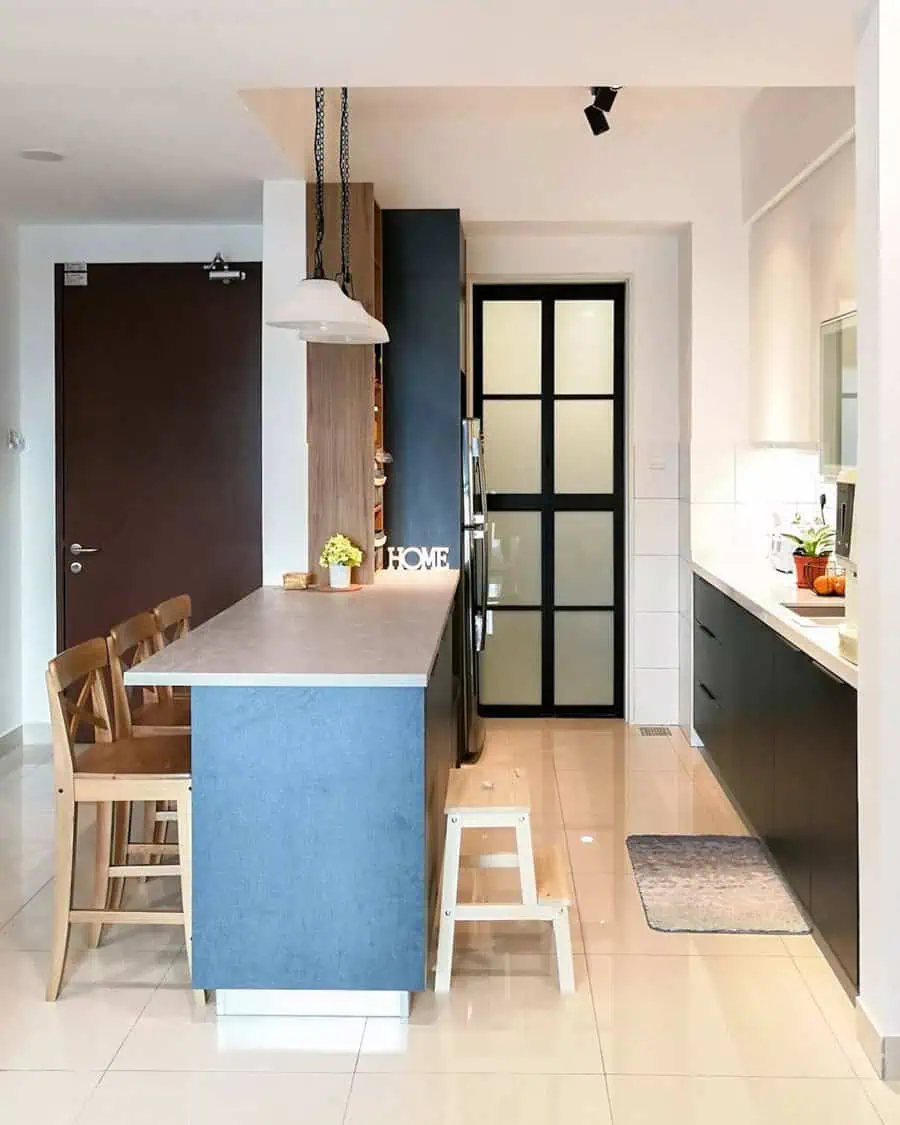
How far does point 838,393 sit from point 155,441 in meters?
3.09

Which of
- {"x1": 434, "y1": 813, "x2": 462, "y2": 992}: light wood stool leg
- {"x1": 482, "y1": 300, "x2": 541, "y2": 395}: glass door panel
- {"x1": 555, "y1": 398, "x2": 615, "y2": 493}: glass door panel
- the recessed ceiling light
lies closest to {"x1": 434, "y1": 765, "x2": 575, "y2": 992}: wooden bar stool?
{"x1": 434, "y1": 813, "x2": 462, "y2": 992}: light wood stool leg

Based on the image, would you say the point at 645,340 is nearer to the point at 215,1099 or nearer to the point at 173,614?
the point at 173,614

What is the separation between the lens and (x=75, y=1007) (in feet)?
9.92

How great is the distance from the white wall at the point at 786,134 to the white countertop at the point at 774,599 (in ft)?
5.03

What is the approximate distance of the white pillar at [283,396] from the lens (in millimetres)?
4820

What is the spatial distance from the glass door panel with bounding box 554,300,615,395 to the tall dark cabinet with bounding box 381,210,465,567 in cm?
107

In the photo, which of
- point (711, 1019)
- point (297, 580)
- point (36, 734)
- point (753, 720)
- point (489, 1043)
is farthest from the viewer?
point (36, 734)

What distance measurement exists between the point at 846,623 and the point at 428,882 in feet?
4.10

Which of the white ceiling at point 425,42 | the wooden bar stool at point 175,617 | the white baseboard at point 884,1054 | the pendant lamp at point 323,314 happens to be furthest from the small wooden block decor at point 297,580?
the white baseboard at point 884,1054

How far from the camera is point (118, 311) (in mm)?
5617

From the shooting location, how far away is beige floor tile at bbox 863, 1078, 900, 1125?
98.7 inches

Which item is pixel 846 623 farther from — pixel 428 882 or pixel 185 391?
pixel 185 391

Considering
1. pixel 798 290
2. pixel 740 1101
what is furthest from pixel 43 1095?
pixel 798 290

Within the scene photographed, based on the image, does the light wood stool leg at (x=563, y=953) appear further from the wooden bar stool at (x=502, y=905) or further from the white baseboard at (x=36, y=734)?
the white baseboard at (x=36, y=734)
